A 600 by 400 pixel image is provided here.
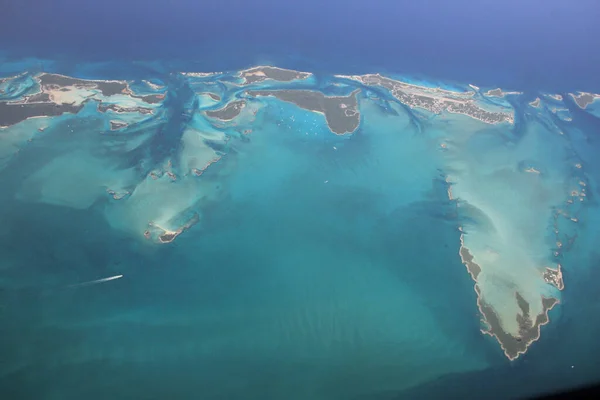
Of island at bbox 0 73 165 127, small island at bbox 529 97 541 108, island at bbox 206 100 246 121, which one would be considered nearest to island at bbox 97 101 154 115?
island at bbox 0 73 165 127

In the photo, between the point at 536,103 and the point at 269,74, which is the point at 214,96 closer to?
the point at 269,74

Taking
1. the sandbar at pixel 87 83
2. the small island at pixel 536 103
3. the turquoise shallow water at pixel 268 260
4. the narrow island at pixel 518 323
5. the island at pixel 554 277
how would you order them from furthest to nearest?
1. the small island at pixel 536 103
2. the sandbar at pixel 87 83
3. the island at pixel 554 277
4. the narrow island at pixel 518 323
5. the turquoise shallow water at pixel 268 260

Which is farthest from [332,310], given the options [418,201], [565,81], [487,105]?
[565,81]

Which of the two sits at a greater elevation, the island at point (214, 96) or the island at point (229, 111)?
the island at point (214, 96)

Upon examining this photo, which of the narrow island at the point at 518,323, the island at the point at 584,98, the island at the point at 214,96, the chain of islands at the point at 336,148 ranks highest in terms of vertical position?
the island at the point at 584,98

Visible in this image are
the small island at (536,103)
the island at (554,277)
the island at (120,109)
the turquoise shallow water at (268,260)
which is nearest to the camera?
the turquoise shallow water at (268,260)

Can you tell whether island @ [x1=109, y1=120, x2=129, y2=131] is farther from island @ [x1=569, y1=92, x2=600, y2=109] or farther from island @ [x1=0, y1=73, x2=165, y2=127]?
island @ [x1=569, y1=92, x2=600, y2=109]

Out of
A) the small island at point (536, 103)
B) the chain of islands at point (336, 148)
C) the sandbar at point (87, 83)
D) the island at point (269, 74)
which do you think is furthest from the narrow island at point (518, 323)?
the sandbar at point (87, 83)

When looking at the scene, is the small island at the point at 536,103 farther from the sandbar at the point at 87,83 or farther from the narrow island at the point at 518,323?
the sandbar at the point at 87,83
